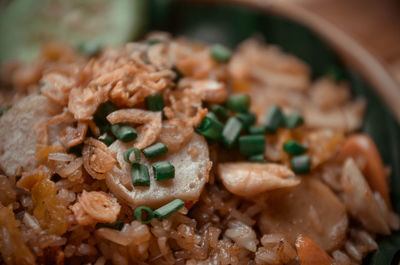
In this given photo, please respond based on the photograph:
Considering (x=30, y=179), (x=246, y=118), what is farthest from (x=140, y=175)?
(x=246, y=118)

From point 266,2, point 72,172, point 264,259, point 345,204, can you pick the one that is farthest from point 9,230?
point 266,2

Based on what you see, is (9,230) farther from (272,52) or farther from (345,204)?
(272,52)

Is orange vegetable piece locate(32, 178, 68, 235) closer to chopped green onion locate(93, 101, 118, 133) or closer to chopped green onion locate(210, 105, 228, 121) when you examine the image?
chopped green onion locate(93, 101, 118, 133)

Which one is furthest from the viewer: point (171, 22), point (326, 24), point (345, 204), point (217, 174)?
point (171, 22)

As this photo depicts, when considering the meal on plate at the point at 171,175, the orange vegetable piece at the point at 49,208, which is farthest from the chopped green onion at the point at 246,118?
the orange vegetable piece at the point at 49,208

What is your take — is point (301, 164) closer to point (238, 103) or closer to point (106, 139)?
point (238, 103)

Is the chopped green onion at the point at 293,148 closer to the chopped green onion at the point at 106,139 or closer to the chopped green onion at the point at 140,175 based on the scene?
the chopped green onion at the point at 140,175
